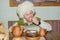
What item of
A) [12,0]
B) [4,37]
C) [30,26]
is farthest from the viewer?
[12,0]

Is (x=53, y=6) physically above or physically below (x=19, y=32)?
above

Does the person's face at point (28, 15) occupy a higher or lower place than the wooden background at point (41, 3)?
lower

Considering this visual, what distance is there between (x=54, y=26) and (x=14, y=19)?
592mm

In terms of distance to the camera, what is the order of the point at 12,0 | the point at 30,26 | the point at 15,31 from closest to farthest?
the point at 15,31, the point at 30,26, the point at 12,0

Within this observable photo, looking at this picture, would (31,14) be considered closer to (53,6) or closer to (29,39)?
(29,39)

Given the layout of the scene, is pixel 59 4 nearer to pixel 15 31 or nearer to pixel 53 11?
pixel 53 11

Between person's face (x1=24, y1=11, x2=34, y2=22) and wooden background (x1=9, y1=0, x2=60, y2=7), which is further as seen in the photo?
wooden background (x1=9, y1=0, x2=60, y2=7)

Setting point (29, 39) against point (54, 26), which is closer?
point (29, 39)

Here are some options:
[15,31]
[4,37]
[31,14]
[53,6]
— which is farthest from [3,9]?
[4,37]

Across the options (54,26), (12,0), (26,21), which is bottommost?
(54,26)

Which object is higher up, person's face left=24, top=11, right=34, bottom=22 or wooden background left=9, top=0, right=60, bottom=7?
wooden background left=9, top=0, right=60, bottom=7

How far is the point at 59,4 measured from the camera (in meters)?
2.45

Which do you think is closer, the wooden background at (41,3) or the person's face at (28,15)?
the person's face at (28,15)

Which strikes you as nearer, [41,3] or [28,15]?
[28,15]
